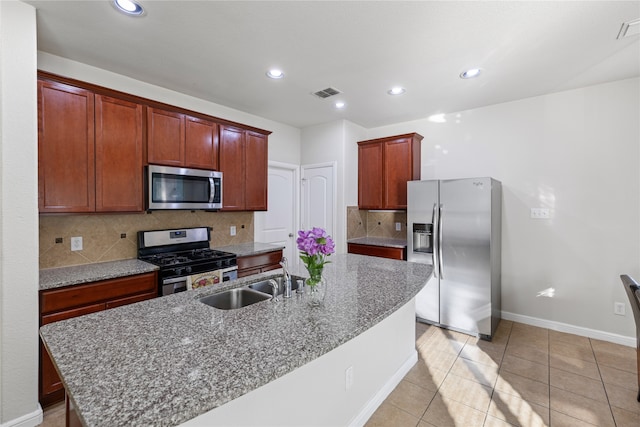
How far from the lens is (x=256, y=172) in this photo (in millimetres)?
3770

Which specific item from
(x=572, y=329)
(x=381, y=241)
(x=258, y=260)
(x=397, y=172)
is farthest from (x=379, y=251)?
(x=572, y=329)

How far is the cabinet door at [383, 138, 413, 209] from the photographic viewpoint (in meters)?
4.06

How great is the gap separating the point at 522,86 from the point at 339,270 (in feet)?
9.22

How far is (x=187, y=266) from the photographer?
272cm

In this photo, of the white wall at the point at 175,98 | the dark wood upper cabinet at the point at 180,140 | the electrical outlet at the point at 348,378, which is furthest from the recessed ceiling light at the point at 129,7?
the electrical outlet at the point at 348,378

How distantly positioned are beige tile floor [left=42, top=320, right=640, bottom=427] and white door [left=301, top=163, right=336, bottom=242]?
2068 millimetres

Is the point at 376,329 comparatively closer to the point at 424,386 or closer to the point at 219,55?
the point at 424,386

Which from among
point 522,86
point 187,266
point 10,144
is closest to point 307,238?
point 187,266

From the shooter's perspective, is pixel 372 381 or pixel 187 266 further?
pixel 187 266

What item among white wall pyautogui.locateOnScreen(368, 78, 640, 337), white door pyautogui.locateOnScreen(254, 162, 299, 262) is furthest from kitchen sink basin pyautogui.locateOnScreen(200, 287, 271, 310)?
white wall pyautogui.locateOnScreen(368, 78, 640, 337)

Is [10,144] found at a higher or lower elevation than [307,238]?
higher

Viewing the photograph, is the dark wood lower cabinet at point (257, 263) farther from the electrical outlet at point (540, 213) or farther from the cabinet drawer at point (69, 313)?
the electrical outlet at point (540, 213)

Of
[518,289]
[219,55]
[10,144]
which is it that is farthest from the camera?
[518,289]

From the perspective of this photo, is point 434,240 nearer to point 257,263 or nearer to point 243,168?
point 257,263
